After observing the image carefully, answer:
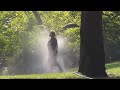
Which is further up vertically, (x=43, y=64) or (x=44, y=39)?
(x=44, y=39)

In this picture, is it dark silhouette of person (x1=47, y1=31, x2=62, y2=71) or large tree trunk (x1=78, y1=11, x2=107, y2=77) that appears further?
dark silhouette of person (x1=47, y1=31, x2=62, y2=71)

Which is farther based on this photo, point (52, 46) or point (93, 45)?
point (52, 46)

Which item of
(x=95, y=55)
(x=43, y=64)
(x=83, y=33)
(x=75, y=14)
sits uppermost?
(x=75, y=14)

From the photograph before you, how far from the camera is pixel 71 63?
1303 inches

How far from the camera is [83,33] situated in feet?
42.6

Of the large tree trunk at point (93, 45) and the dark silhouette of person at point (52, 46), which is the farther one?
the dark silhouette of person at point (52, 46)
